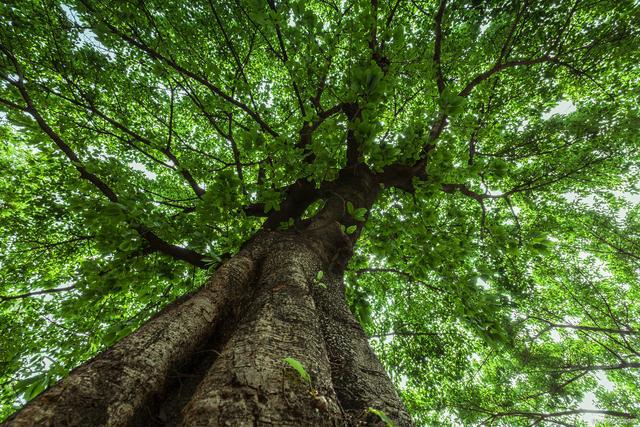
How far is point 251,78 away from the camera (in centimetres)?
601

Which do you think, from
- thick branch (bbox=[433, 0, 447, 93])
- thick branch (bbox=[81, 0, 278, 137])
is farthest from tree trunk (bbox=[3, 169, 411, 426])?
thick branch (bbox=[433, 0, 447, 93])

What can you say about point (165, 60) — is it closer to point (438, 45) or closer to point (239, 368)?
point (438, 45)

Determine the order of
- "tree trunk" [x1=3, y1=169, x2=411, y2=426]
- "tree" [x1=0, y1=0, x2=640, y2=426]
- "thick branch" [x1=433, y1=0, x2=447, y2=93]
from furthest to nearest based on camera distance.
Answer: "thick branch" [x1=433, y1=0, x2=447, y2=93], "tree" [x1=0, y1=0, x2=640, y2=426], "tree trunk" [x1=3, y1=169, x2=411, y2=426]

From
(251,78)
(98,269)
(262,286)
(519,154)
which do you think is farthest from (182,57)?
(519,154)

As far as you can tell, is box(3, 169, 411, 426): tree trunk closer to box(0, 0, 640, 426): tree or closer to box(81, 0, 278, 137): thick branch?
box(0, 0, 640, 426): tree

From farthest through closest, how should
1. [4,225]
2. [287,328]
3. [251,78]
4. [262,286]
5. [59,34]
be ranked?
[251,78]
[4,225]
[59,34]
[262,286]
[287,328]

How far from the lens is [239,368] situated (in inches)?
38.8

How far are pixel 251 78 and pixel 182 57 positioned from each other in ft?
5.18

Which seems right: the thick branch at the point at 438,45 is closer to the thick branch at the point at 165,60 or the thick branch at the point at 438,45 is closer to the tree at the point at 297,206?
the tree at the point at 297,206

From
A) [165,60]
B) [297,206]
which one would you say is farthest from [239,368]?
[165,60]

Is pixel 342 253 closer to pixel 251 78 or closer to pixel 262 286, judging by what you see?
pixel 262 286

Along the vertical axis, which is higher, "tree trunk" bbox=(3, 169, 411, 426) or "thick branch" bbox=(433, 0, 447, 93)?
"thick branch" bbox=(433, 0, 447, 93)

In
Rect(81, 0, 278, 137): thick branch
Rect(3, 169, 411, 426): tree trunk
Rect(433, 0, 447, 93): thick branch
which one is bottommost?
Rect(3, 169, 411, 426): tree trunk

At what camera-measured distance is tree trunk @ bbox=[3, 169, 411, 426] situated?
82cm
